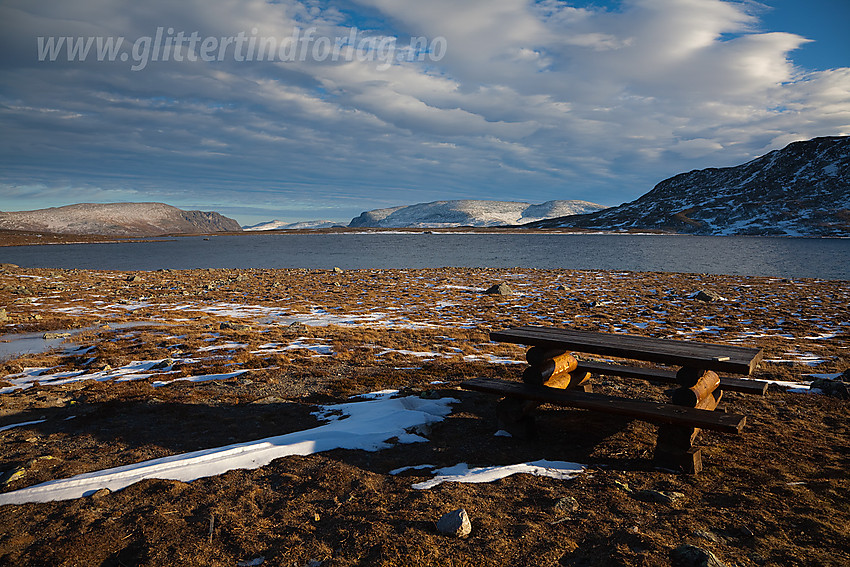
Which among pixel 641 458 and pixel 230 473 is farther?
pixel 641 458

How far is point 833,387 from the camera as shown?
782cm

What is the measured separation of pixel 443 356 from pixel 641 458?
579cm

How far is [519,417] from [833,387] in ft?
19.5

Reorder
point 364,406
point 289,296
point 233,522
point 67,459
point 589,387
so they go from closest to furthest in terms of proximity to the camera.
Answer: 1. point 233,522
2. point 67,459
3. point 364,406
4. point 589,387
5. point 289,296

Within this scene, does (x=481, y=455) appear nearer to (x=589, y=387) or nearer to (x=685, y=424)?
(x=685, y=424)

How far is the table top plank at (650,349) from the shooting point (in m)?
5.17

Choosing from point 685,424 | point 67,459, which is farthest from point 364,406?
point 685,424

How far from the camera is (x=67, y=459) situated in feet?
18.0

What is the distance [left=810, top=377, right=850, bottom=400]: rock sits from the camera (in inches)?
301

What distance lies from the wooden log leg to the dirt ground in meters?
0.15

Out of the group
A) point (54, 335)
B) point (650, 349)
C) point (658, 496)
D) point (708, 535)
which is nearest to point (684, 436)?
point (658, 496)

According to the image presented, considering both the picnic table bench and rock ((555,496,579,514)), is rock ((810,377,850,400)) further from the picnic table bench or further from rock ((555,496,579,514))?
rock ((555,496,579,514))

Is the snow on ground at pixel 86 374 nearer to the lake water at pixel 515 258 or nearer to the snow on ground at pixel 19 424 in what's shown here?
the snow on ground at pixel 19 424

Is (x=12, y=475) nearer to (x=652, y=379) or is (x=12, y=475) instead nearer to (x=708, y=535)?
(x=708, y=535)
